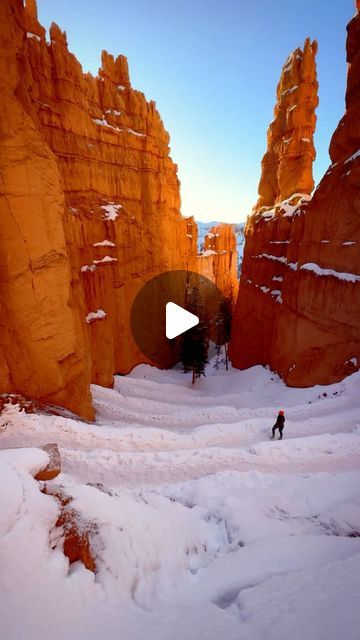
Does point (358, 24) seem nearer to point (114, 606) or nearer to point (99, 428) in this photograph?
point (99, 428)

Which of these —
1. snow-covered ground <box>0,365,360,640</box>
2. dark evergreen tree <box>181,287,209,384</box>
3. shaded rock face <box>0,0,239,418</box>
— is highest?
shaded rock face <box>0,0,239,418</box>

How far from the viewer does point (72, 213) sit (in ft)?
75.0

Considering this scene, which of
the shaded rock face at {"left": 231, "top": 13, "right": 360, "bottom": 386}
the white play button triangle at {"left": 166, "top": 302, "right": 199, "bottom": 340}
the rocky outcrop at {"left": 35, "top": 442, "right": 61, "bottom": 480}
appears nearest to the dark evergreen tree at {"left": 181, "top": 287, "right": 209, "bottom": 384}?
the white play button triangle at {"left": 166, "top": 302, "right": 199, "bottom": 340}

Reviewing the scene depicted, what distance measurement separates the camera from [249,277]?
116ft

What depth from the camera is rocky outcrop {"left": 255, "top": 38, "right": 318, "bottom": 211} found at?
32.0 m

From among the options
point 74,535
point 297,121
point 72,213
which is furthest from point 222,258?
point 74,535

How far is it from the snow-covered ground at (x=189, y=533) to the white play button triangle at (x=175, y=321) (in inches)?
933

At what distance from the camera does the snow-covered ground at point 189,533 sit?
4445 millimetres

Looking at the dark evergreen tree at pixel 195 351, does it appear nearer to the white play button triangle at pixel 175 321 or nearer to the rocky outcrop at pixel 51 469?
the white play button triangle at pixel 175 321

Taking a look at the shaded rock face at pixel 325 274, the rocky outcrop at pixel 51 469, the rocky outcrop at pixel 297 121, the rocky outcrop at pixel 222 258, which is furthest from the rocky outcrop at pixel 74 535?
the rocky outcrop at pixel 222 258

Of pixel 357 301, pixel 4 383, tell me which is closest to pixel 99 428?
pixel 4 383

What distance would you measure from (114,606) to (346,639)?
11.2ft

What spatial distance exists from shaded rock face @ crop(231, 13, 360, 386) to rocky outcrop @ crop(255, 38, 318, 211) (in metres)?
6.12

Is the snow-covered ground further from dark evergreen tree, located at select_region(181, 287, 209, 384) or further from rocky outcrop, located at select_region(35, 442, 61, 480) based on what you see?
dark evergreen tree, located at select_region(181, 287, 209, 384)
